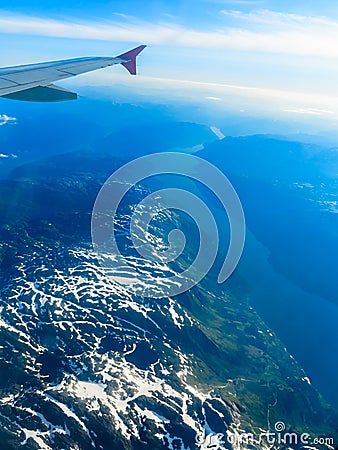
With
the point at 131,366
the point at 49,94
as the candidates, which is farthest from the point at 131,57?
the point at 131,366

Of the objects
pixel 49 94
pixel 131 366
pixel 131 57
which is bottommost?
pixel 131 366

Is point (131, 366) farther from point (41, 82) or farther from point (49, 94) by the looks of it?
point (41, 82)

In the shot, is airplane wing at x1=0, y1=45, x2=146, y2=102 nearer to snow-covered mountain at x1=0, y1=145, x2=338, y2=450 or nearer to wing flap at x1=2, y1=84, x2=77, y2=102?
wing flap at x1=2, y1=84, x2=77, y2=102

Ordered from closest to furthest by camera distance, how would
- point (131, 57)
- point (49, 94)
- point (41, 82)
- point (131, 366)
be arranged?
point (41, 82) → point (49, 94) → point (131, 57) → point (131, 366)

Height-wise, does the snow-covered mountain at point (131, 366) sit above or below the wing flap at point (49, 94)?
below

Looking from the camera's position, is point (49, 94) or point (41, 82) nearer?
point (41, 82)

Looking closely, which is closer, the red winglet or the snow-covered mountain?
the red winglet

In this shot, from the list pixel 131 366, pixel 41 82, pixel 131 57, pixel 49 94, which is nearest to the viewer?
pixel 41 82

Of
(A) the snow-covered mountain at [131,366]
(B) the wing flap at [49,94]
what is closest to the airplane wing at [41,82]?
(B) the wing flap at [49,94]

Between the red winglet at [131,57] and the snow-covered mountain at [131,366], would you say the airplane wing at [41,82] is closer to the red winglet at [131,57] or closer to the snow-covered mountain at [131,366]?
the red winglet at [131,57]

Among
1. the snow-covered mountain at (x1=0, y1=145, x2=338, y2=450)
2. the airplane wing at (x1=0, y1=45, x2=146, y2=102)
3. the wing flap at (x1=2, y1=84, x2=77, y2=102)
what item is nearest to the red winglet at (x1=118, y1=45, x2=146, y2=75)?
the airplane wing at (x1=0, y1=45, x2=146, y2=102)

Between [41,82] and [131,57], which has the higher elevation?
[131,57]
